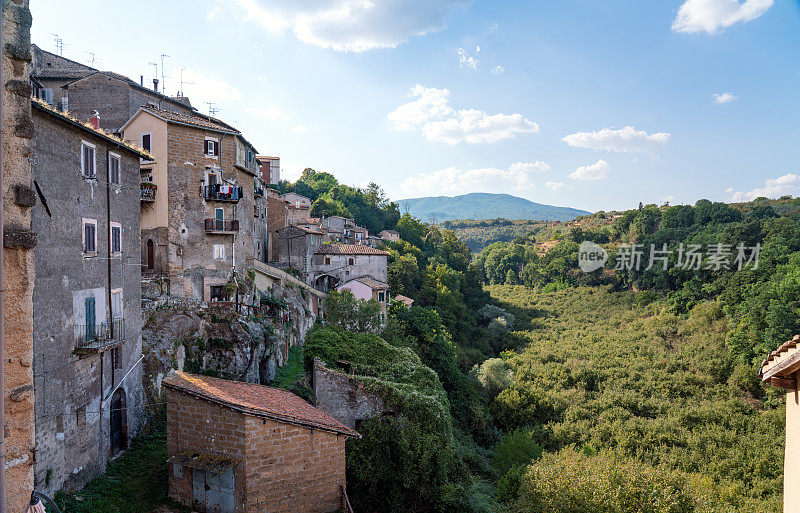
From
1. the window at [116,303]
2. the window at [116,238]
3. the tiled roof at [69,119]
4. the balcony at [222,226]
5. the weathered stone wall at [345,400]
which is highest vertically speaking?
the tiled roof at [69,119]

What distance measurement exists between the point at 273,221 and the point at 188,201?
2065cm

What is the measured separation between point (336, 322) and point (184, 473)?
62.0 feet

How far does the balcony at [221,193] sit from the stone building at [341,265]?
1884cm

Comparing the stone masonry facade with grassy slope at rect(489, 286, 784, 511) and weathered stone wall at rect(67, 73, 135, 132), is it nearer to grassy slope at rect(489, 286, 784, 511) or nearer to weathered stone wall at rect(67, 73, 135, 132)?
weathered stone wall at rect(67, 73, 135, 132)

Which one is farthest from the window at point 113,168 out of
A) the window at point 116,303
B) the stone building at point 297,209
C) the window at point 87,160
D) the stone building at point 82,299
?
the stone building at point 297,209

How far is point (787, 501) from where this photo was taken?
7.11m

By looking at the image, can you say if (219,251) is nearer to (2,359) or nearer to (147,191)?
(147,191)

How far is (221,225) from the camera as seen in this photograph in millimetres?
24422

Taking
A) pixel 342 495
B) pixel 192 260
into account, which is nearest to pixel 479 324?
pixel 192 260

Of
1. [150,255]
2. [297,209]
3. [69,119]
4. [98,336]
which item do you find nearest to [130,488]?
[98,336]

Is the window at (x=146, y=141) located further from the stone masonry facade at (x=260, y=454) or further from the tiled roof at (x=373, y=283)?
the tiled roof at (x=373, y=283)

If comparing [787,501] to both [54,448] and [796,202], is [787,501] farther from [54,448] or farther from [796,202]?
[796,202]

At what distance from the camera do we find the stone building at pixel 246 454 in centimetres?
1291

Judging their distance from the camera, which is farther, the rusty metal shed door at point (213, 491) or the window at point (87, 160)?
the window at point (87, 160)
